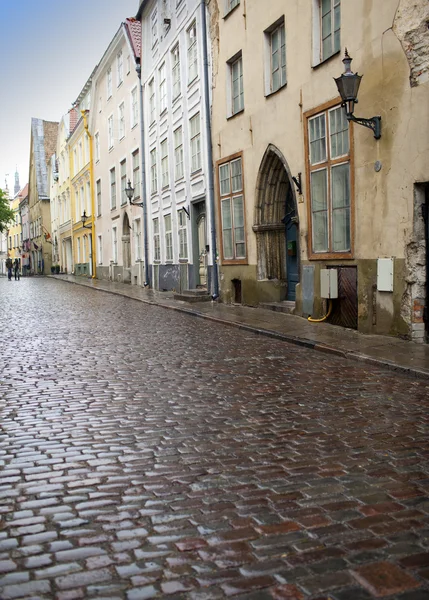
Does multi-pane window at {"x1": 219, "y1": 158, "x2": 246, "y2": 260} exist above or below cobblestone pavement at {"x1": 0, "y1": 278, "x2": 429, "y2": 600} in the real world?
above

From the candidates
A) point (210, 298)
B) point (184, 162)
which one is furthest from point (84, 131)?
point (210, 298)

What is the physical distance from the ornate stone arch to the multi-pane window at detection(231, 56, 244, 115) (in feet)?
7.64

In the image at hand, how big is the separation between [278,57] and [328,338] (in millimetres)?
7673

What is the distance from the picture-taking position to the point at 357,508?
3.76 metres

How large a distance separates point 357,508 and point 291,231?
12751 mm

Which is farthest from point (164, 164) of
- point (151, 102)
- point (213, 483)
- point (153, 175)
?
point (213, 483)

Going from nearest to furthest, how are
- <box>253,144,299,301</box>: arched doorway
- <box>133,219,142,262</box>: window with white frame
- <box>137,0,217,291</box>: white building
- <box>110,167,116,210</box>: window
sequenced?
1. <box>253,144,299,301</box>: arched doorway
2. <box>137,0,217,291</box>: white building
3. <box>133,219,142,262</box>: window with white frame
4. <box>110,167,116,210</box>: window

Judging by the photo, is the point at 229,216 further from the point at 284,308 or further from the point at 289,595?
the point at 289,595

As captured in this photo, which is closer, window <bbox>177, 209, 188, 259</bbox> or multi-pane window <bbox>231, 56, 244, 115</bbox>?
multi-pane window <bbox>231, 56, 244, 115</bbox>

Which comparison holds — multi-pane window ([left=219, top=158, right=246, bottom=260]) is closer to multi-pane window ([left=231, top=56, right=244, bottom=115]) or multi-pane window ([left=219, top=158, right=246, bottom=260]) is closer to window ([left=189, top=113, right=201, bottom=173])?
multi-pane window ([left=231, top=56, right=244, bottom=115])

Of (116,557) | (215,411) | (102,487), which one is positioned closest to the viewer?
(116,557)

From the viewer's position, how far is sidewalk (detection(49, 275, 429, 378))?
8596 mm

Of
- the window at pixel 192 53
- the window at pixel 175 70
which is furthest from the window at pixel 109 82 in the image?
the window at pixel 192 53

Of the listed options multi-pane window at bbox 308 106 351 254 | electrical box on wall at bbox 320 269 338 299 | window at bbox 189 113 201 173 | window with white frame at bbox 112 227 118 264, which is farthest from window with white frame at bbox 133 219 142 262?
electrical box on wall at bbox 320 269 338 299
